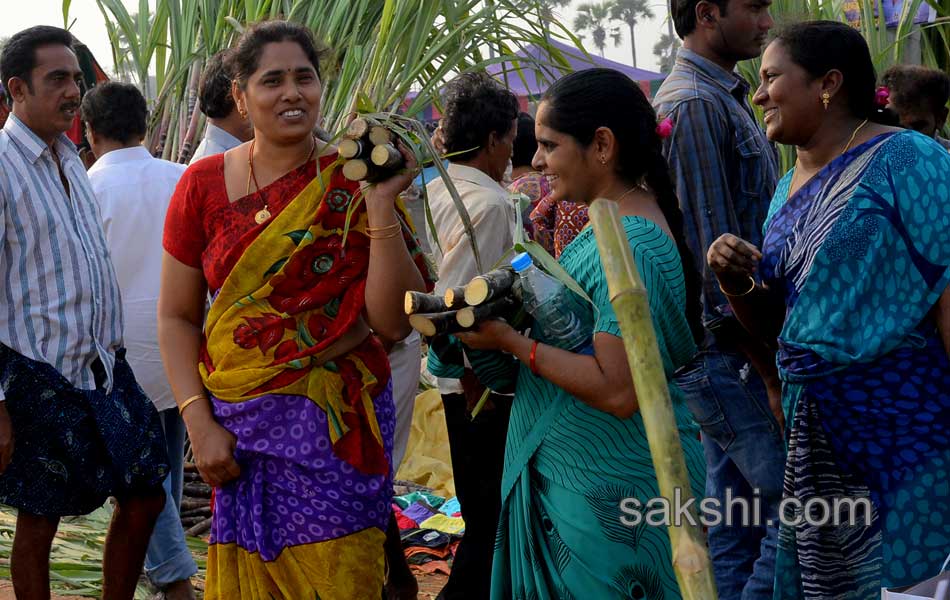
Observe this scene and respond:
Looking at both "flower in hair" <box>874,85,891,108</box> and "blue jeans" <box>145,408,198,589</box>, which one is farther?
"blue jeans" <box>145,408,198,589</box>

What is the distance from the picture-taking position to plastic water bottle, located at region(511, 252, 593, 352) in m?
2.30

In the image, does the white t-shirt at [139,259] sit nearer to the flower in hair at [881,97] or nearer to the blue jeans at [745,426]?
the blue jeans at [745,426]

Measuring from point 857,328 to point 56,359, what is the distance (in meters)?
2.41

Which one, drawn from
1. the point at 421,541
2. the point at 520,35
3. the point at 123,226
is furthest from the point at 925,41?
the point at 123,226

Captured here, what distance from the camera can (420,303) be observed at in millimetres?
2178

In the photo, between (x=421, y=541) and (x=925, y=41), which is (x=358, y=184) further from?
(x=925, y=41)

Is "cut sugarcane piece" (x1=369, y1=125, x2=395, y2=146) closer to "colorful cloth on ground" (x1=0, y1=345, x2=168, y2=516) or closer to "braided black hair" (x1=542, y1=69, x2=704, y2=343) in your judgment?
"braided black hair" (x1=542, y1=69, x2=704, y2=343)

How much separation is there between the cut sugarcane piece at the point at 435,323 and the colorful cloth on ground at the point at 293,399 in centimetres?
66

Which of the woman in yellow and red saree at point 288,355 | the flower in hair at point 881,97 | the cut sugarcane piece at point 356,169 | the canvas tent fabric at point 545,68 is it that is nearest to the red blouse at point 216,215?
the woman in yellow and red saree at point 288,355

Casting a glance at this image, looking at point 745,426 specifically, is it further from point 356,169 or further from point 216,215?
point 216,215

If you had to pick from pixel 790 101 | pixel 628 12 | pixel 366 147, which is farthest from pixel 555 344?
pixel 628 12

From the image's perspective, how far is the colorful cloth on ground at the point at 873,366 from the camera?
2.49 meters

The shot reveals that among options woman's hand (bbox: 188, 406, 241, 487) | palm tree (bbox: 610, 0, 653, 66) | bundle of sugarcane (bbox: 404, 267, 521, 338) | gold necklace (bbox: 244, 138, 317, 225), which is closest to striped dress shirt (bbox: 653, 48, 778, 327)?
gold necklace (bbox: 244, 138, 317, 225)

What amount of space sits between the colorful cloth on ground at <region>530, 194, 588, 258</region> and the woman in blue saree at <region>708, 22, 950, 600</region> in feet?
4.01
